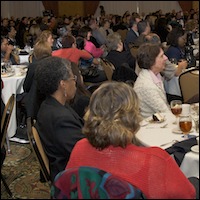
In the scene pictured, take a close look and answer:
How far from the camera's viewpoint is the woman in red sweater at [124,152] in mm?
2047

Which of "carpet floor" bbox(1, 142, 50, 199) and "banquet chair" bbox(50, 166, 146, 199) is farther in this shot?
"carpet floor" bbox(1, 142, 50, 199)

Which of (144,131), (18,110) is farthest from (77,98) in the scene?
(18,110)

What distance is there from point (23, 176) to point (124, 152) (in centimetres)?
254

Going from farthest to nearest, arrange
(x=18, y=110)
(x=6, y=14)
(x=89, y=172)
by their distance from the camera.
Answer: (x=6, y=14), (x=18, y=110), (x=89, y=172)

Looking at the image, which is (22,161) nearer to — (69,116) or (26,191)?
(26,191)

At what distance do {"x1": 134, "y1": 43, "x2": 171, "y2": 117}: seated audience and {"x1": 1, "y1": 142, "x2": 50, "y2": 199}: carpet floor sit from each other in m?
1.12

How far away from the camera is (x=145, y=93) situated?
4.00 meters

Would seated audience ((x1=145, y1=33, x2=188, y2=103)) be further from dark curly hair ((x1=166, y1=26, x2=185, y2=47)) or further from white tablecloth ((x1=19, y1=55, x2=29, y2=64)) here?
white tablecloth ((x1=19, y1=55, x2=29, y2=64))

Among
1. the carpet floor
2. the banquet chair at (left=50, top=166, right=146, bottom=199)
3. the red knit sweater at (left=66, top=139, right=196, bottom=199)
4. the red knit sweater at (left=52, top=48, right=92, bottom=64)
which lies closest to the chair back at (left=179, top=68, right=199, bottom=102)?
the carpet floor

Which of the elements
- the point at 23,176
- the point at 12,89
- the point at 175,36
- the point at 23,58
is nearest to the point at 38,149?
the point at 23,176

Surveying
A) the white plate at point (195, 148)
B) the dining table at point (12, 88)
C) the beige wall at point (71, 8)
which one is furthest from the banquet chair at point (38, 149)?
the beige wall at point (71, 8)

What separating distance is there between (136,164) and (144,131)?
1.20 meters

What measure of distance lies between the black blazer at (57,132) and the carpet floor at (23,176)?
1.13 m

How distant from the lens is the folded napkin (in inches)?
109
